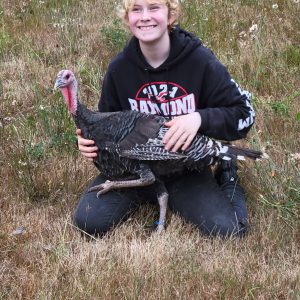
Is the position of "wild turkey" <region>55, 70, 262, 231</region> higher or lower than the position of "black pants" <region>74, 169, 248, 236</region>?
higher

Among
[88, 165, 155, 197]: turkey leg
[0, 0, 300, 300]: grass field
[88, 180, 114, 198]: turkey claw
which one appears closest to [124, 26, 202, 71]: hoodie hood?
[88, 165, 155, 197]: turkey leg

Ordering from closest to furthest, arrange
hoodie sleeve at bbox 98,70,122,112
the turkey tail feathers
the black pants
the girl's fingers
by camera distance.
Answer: the girl's fingers
the turkey tail feathers
the black pants
hoodie sleeve at bbox 98,70,122,112

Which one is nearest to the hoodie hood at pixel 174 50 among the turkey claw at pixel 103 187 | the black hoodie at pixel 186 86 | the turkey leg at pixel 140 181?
the black hoodie at pixel 186 86

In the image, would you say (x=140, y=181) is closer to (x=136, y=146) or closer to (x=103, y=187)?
(x=136, y=146)

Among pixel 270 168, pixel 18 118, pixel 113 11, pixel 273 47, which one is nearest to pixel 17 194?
pixel 18 118

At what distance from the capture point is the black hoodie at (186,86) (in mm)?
3803

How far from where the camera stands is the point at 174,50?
→ 12.5ft

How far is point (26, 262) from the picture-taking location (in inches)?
138

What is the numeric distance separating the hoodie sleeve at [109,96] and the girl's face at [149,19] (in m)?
0.44

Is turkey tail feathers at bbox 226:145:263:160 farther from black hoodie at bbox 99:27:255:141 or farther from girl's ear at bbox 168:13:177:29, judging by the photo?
girl's ear at bbox 168:13:177:29

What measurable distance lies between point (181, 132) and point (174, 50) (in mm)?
592

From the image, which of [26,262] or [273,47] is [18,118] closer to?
[26,262]

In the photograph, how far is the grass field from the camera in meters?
3.22

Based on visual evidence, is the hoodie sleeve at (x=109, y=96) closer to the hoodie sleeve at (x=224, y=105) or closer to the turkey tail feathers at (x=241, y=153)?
the hoodie sleeve at (x=224, y=105)
